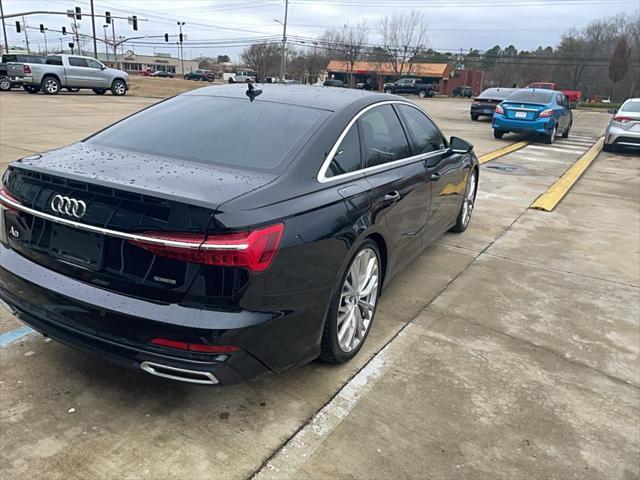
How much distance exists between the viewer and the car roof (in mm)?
3227

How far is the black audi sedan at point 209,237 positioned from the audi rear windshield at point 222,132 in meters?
0.01

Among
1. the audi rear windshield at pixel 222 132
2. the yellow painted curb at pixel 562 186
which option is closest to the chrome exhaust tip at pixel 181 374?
the audi rear windshield at pixel 222 132

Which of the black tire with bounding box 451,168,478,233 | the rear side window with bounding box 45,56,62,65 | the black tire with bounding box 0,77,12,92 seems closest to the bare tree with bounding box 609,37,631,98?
the rear side window with bounding box 45,56,62,65

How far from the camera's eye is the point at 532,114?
14727 millimetres

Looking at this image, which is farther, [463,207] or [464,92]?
[464,92]

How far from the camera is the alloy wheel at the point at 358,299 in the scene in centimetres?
292

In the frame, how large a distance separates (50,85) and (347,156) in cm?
2584

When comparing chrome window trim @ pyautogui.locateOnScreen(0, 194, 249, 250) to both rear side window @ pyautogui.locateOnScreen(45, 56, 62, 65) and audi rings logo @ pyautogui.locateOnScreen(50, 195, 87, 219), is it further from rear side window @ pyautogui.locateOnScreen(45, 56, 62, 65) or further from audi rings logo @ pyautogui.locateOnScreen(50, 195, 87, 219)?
rear side window @ pyautogui.locateOnScreen(45, 56, 62, 65)

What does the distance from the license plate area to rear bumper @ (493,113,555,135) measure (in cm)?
1479

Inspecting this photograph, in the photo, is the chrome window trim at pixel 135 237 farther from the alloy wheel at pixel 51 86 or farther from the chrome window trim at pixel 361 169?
the alloy wheel at pixel 51 86

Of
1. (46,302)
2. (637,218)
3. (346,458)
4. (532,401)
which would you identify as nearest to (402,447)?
(346,458)

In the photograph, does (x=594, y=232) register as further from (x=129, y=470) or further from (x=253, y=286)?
(x=129, y=470)

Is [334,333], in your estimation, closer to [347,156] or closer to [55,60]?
[347,156]

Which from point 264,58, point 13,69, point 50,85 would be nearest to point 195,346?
point 50,85
